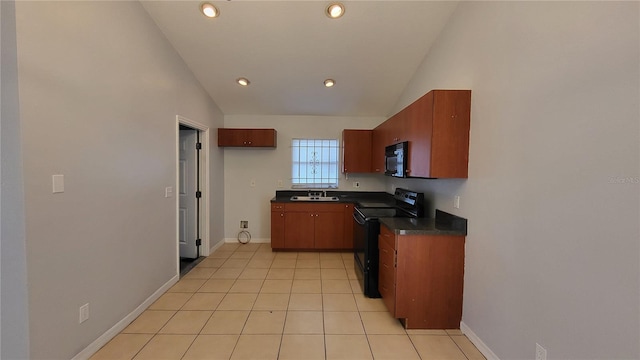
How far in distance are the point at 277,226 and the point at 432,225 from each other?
2590 millimetres

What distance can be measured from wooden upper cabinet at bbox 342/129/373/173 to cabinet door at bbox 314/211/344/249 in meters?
0.83

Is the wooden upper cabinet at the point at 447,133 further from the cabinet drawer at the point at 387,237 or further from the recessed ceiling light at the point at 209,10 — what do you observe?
the recessed ceiling light at the point at 209,10

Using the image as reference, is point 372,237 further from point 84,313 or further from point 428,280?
point 84,313

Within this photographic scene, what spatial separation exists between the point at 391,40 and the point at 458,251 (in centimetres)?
228

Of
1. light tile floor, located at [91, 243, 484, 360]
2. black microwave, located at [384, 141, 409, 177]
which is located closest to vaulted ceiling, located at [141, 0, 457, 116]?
black microwave, located at [384, 141, 409, 177]

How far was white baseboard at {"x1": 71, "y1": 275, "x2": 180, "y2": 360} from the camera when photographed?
5.96 ft

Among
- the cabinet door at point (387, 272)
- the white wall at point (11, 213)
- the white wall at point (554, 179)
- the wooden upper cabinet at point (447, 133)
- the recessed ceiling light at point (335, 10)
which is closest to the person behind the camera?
the white wall at point (554, 179)

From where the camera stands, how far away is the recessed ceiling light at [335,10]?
2.35m

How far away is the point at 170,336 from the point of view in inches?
81.7

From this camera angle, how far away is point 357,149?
13.9 feet

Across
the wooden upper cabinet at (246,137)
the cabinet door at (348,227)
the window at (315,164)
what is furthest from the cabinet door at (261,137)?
the cabinet door at (348,227)

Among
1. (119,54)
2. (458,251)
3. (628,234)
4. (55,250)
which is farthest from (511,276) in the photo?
(119,54)

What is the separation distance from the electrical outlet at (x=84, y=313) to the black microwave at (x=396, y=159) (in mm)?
2857

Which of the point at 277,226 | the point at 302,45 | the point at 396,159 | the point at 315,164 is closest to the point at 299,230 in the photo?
the point at 277,226
